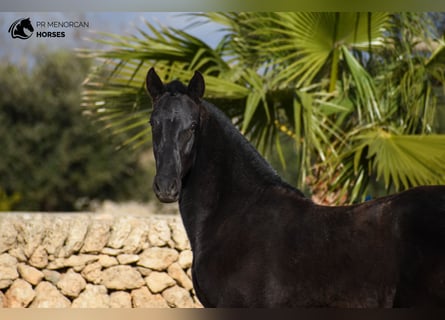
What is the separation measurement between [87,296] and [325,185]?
2.37m

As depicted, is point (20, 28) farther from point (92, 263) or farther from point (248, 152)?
point (248, 152)

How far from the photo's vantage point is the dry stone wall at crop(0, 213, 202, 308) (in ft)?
18.3

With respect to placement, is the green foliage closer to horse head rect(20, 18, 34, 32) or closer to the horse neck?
horse head rect(20, 18, 34, 32)

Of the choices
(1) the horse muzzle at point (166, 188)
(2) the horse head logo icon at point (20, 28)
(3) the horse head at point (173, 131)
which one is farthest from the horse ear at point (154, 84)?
(2) the horse head logo icon at point (20, 28)

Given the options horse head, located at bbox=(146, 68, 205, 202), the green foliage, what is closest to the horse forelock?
horse head, located at bbox=(146, 68, 205, 202)

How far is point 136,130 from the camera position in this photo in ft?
48.8

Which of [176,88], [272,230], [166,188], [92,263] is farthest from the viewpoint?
[92,263]

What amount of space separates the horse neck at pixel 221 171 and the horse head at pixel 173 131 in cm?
7

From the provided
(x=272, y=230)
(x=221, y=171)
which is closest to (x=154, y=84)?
(x=221, y=171)

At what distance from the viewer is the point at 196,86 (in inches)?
136

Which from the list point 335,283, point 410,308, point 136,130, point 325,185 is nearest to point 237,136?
point 335,283

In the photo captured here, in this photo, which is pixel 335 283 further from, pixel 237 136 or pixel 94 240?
pixel 94 240

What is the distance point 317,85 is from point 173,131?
315cm

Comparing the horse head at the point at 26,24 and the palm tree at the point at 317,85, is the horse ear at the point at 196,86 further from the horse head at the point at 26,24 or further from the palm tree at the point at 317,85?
the horse head at the point at 26,24
